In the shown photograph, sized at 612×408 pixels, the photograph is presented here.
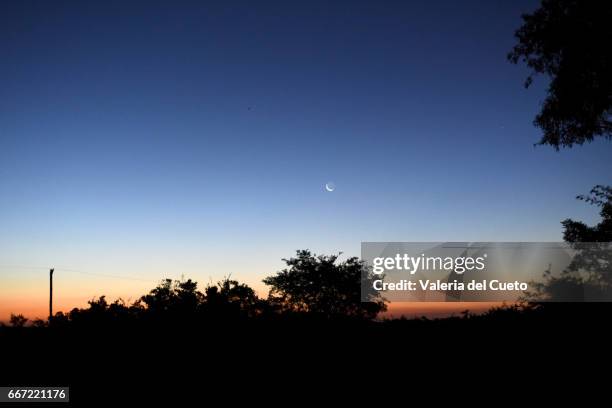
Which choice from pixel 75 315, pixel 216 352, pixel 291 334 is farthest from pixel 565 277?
pixel 75 315

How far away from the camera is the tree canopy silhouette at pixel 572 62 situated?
37.7ft

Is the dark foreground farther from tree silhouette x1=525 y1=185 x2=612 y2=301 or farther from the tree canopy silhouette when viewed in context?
tree silhouette x1=525 y1=185 x2=612 y2=301

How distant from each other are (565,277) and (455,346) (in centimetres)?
2017

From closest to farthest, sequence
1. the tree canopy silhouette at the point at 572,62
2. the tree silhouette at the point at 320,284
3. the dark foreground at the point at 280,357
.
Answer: the dark foreground at the point at 280,357 → the tree canopy silhouette at the point at 572,62 → the tree silhouette at the point at 320,284

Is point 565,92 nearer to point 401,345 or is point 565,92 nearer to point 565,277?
point 401,345

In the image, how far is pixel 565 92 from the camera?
12.8 metres

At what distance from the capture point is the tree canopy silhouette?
1149cm

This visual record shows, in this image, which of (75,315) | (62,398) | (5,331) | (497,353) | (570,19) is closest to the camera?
(62,398)

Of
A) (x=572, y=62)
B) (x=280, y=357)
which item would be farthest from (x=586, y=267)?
(x=280, y=357)

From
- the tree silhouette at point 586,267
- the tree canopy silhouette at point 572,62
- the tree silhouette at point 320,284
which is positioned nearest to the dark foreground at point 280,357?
the tree canopy silhouette at point 572,62

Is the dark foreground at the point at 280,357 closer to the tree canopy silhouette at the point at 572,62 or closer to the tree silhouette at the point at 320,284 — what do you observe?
the tree canopy silhouette at the point at 572,62

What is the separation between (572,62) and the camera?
12.3m

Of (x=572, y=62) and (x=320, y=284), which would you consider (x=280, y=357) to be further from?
(x=320, y=284)

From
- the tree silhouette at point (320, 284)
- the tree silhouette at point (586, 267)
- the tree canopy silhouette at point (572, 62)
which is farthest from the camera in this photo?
→ the tree silhouette at point (320, 284)
